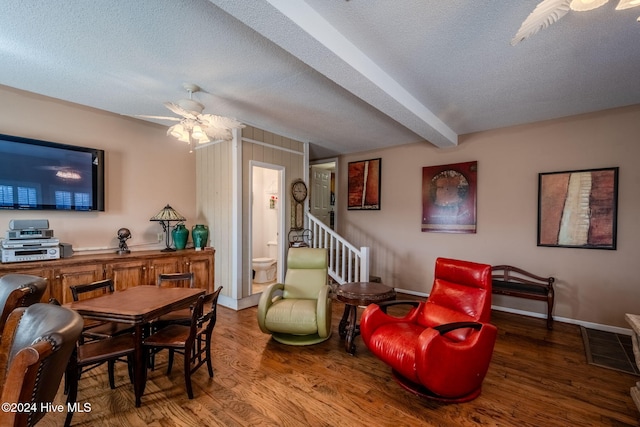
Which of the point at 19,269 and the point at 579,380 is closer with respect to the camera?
the point at 579,380

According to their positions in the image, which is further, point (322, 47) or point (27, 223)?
point (27, 223)

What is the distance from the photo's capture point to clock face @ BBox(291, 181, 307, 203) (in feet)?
16.2

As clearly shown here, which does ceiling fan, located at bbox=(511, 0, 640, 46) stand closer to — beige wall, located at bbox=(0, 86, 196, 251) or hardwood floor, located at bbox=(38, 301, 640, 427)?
hardwood floor, located at bbox=(38, 301, 640, 427)

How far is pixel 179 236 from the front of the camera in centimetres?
429

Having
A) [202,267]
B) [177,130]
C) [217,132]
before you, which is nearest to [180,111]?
[177,130]

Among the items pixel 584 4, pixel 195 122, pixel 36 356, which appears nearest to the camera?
pixel 36 356

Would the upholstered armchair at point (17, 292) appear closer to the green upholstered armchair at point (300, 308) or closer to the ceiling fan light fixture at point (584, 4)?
the green upholstered armchair at point (300, 308)

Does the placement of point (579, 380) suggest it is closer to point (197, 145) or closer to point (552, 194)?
point (552, 194)

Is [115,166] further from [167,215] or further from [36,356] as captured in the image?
[36,356]

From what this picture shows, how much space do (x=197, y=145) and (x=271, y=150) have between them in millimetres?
1323

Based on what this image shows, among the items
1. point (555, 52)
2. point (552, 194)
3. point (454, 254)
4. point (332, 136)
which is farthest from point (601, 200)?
point (332, 136)

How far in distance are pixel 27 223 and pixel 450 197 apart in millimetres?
5621

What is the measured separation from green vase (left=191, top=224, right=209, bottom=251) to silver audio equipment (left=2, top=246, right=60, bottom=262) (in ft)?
5.19

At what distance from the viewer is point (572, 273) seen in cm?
373
